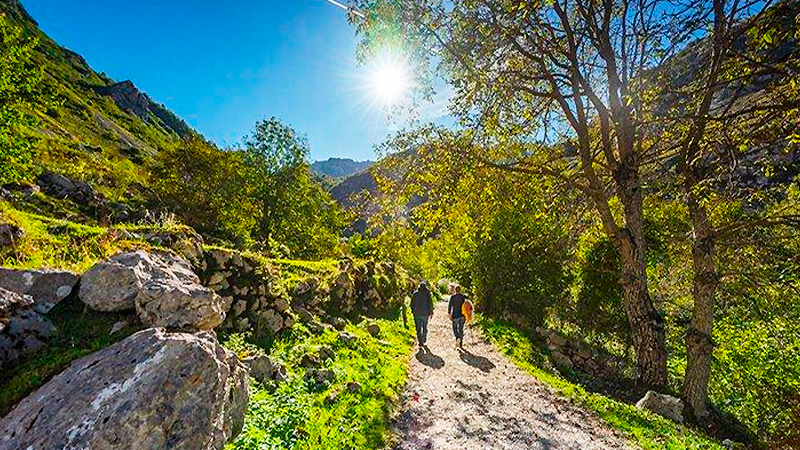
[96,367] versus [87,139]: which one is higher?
[87,139]

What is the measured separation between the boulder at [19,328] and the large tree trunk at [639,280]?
14.9m

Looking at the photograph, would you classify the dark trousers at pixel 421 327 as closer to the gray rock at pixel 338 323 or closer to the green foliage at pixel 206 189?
the gray rock at pixel 338 323

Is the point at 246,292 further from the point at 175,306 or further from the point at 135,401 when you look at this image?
the point at 135,401

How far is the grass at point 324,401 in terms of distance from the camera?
651cm

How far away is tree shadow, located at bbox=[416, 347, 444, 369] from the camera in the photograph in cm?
1413

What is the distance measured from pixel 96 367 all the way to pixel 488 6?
12826mm

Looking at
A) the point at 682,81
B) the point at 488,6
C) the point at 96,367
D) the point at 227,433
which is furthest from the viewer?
the point at 682,81

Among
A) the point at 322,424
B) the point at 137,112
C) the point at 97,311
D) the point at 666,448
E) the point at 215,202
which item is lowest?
the point at 666,448

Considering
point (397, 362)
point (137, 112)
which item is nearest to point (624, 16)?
point (397, 362)

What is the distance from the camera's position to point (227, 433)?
5.49 m

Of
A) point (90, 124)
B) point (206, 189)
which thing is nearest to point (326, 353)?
point (206, 189)

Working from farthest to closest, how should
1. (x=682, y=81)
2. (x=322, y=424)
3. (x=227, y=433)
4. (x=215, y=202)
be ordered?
(x=215, y=202) → (x=682, y=81) → (x=322, y=424) → (x=227, y=433)

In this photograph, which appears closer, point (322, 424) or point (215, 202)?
point (322, 424)

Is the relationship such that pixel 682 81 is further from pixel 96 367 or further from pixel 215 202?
pixel 215 202
